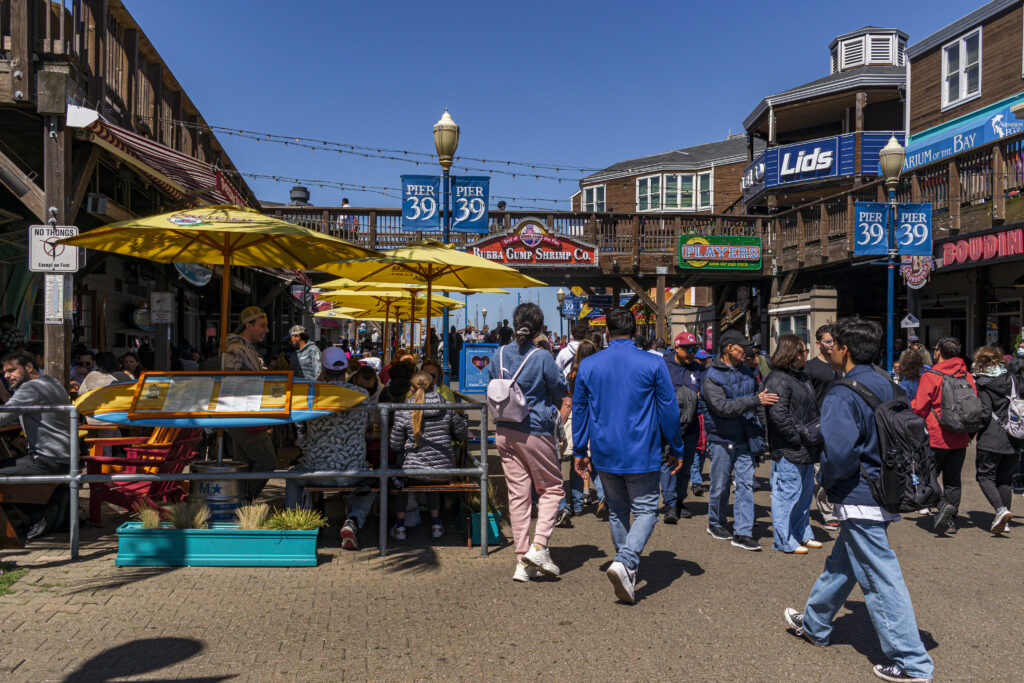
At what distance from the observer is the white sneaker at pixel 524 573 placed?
A: 5633 millimetres

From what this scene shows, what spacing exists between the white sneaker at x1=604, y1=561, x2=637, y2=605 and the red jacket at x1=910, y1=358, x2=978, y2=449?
3814 millimetres

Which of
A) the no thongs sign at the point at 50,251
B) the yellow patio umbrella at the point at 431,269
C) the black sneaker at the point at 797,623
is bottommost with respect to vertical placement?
the black sneaker at the point at 797,623

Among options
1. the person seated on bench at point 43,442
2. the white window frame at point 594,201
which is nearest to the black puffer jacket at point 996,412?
the person seated on bench at point 43,442

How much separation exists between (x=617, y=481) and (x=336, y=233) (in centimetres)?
1617

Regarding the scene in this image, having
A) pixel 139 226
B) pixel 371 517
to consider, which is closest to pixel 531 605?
pixel 371 517

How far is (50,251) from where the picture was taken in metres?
8.66

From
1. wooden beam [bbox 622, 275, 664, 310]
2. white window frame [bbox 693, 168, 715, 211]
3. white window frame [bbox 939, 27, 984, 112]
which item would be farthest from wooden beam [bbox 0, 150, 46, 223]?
white window frame [bbox 693, 168, 715, 211]

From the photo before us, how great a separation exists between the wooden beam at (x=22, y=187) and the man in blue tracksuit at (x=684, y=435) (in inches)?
278

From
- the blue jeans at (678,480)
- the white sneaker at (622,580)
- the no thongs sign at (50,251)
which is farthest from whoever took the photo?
the no thongs sign at (50,251)

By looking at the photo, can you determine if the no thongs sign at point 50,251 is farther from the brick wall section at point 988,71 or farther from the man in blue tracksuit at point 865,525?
the brick wall section at point 988,71

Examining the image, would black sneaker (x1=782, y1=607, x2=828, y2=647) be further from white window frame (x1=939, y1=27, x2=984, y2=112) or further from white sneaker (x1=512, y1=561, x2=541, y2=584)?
white window frame (x1=939, y1=27, x2=984, y2=112)

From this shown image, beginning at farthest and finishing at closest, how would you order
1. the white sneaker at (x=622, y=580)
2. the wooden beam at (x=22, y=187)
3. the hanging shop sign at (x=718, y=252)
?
the hanging shop sign at (x=718, y=252)
the wooden beam at (x=22, y=187)
the white sneaker at (x=622, y=580)

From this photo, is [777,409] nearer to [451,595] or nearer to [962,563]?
[962,563]

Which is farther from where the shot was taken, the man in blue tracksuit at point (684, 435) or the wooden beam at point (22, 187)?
the wooden beam at point (22, 187)
